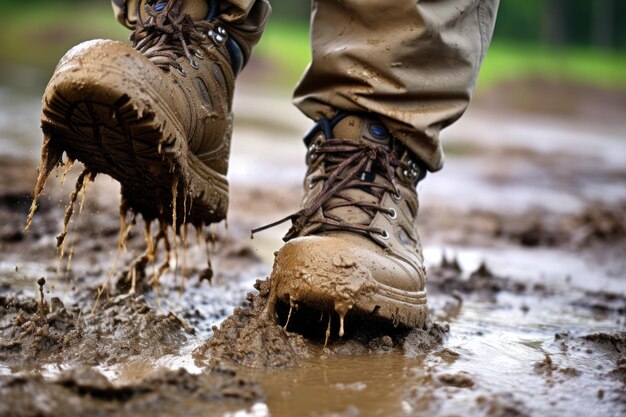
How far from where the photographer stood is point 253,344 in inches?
72.1

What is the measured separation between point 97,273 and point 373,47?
1.41m

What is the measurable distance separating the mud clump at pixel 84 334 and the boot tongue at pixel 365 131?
76 centimetres

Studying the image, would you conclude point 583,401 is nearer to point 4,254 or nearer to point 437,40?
point 437,40

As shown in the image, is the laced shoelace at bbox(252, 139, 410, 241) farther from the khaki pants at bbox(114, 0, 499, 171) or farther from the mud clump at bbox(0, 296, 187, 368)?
the mud clump at bbox(0, 296, 187, 368)

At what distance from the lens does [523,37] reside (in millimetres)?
39312

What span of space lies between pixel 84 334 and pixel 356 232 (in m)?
0.77

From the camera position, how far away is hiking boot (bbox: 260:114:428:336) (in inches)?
74.4

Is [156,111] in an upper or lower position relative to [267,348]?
upper

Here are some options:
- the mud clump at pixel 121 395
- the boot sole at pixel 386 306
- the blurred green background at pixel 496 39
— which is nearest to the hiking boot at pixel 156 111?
the boot sole at pixel 386 306

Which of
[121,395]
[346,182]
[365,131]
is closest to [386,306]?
[346,182]

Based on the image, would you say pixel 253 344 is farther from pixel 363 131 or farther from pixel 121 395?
pixel 363 131

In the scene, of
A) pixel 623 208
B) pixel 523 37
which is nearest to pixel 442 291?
pixel 623 208

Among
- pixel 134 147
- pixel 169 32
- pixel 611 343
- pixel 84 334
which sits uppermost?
pixel 169 32

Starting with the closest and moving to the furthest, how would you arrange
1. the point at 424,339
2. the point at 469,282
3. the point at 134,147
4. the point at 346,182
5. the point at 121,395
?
the point at 121,395 < the point at 134,147 < the point at 424,339 < the point at 346,182 < the point at 469,282
